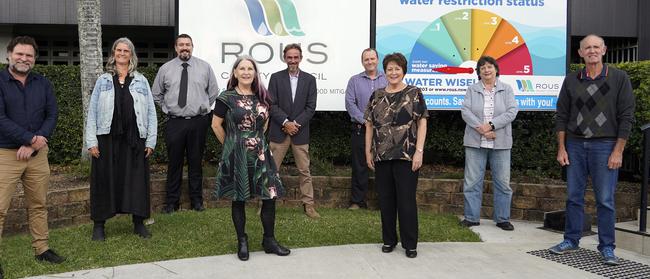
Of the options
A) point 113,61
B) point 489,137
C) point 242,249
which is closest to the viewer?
point 242,249

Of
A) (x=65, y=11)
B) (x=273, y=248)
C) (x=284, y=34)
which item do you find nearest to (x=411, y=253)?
(x=273, y=248)

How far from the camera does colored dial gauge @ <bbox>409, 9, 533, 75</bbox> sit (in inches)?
300

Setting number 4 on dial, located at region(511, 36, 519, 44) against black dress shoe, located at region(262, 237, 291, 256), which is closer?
black dress shoe, located at region(262, 237, 291, 256)

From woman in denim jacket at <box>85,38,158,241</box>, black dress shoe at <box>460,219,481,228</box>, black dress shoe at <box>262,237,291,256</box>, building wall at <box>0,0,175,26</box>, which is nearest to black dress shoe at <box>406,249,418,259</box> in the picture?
black dress shoe at <box>262,237,291,256</box>

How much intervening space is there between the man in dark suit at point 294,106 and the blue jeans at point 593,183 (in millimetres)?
2713

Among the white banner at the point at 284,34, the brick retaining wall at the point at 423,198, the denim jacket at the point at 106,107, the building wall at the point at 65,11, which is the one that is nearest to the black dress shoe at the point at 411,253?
the brick retaining wall at the point at 423,198

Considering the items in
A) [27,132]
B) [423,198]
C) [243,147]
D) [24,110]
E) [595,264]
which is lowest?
[595,264]

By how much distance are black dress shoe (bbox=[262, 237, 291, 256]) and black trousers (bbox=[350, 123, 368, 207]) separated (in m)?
2.10

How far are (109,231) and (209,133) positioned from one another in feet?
7.35

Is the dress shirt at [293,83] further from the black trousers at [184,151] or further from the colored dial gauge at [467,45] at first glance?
the colored dial gauge at [467,45]

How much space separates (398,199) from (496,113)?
6.07 ft

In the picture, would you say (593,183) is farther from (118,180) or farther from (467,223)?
(118,180)

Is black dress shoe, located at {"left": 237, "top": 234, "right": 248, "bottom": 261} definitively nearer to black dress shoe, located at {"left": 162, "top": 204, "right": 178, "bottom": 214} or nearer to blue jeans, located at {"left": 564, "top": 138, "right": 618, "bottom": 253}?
black dress shoe, located at {"left": 162, "top": 204, "right": 178, "bottom": 214}

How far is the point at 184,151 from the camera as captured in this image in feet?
20.8
